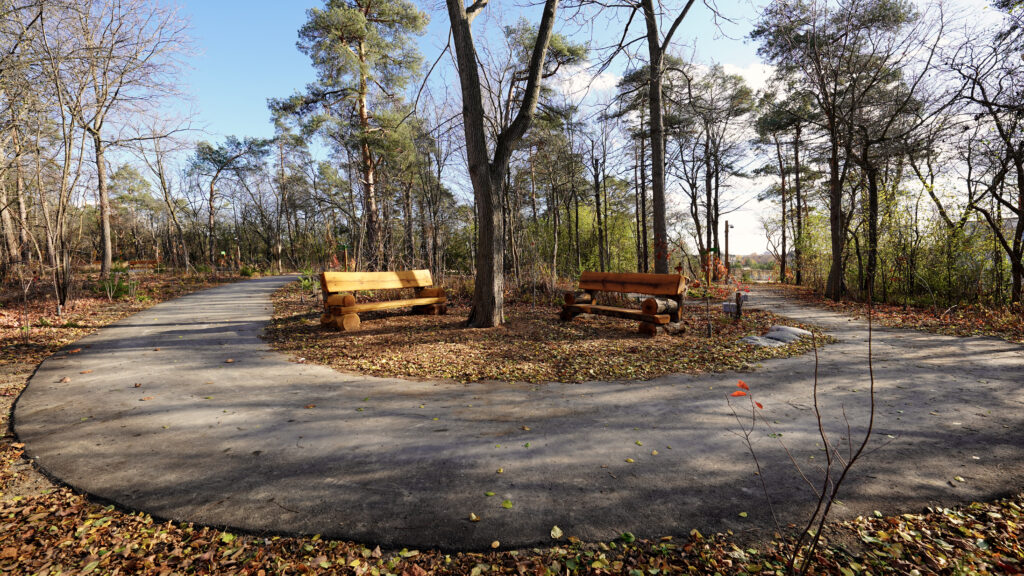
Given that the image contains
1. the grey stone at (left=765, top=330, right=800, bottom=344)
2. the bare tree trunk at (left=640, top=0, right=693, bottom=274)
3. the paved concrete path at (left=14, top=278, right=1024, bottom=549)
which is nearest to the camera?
the paved concrete path at (left=14, top=278, right=1024, bottom=549)

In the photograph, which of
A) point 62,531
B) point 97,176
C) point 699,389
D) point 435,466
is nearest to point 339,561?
point 435,466

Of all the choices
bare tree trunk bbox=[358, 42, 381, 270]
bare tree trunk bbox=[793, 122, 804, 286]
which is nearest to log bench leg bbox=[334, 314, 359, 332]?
bare tree trunk bbox=[358, 42, 381, 270]

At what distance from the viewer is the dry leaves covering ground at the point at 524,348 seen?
15.0 ft

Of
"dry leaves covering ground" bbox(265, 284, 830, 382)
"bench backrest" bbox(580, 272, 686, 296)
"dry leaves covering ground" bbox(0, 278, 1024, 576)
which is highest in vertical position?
"bench backrest" bbox(580, 272, 686, 296)

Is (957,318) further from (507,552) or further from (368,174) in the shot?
(368,174)

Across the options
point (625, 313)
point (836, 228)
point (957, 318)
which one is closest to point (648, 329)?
point (625, 313)

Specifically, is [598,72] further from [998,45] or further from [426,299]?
[998,45]

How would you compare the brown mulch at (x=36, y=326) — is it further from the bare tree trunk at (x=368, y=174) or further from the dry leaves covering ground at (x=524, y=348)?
the bare tree trunk at (x=368, y=174)

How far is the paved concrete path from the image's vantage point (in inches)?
76.9

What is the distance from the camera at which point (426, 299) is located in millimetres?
7781

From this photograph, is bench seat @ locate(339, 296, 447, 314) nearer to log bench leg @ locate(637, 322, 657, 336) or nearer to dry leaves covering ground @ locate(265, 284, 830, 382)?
dry leaves covering ground @ locate(265, 284, 830, 382)

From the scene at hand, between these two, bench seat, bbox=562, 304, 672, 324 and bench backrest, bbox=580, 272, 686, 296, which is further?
bench backrest, bbox=580, 272, 686, 296

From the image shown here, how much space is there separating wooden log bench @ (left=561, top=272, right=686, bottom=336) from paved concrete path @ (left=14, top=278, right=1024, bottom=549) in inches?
75.7

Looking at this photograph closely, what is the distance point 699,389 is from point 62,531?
452 cm
